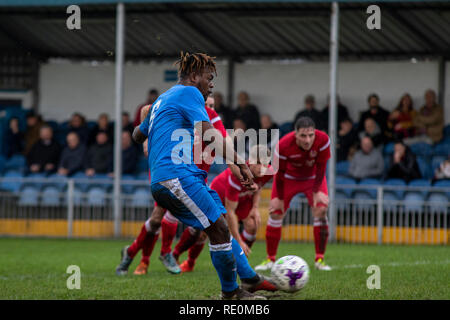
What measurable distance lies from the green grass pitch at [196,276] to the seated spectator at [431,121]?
4.89 metres

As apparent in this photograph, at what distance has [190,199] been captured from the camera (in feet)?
20.2

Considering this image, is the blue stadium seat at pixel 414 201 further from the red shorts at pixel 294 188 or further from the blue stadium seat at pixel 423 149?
the red shorts at pixel 294 188

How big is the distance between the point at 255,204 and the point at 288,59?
12.9 metres

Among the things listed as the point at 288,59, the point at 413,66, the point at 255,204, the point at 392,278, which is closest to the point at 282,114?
the point at 288,59

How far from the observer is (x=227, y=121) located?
1995cm

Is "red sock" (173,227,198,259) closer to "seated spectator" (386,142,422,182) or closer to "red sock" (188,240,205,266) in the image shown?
"red sock" (188,240,205,266)

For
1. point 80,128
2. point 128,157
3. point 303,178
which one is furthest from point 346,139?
point 303,178

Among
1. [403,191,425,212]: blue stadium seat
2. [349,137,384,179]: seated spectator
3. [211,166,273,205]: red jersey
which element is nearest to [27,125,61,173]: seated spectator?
[349,137,384,179]: seated spectator

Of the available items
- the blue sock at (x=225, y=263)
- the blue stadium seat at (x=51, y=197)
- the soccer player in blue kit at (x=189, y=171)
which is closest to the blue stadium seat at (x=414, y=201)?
the blue stadium seat at (x=51, y=197)

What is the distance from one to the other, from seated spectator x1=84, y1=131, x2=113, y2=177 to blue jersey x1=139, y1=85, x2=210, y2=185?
12905 millimetres

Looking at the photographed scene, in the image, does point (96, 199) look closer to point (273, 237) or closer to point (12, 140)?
point (12, 140)

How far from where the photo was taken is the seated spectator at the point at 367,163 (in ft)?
56.5

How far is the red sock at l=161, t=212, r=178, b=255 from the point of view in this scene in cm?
961
